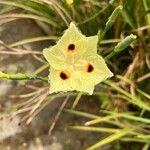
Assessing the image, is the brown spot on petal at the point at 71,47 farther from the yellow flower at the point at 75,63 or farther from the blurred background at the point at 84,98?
the blurred background at the point at 84,98

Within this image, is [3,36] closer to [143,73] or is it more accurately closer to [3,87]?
[3,87]

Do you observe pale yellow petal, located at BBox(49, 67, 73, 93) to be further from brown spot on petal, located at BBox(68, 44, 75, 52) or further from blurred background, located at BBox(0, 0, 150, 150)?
blurred background, located at BBox(0, 0, 150, 150)

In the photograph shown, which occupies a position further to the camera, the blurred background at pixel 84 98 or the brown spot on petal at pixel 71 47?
the blurred background at pixel 84 98

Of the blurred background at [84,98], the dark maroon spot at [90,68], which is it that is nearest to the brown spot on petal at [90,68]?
the dark maroon spot at [90,68]

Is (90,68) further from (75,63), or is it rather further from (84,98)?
(84,98)

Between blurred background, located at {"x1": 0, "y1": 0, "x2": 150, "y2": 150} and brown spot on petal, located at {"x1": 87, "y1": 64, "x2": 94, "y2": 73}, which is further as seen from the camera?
blurred background, located at {"x1": 0, "y1": 0, "x2": 150, "y2": 150}

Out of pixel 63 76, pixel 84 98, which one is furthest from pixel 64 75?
pixel 84 98

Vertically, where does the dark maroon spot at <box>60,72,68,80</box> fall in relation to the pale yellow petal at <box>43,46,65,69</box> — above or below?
below

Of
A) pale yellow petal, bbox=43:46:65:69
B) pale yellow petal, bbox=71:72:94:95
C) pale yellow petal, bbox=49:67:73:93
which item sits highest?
pale yellow petal, bbox=43:46:65:69

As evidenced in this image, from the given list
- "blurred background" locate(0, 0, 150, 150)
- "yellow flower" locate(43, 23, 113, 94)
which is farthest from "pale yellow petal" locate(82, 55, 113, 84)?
"blurred background" locate(0, 0, 150, 150)
